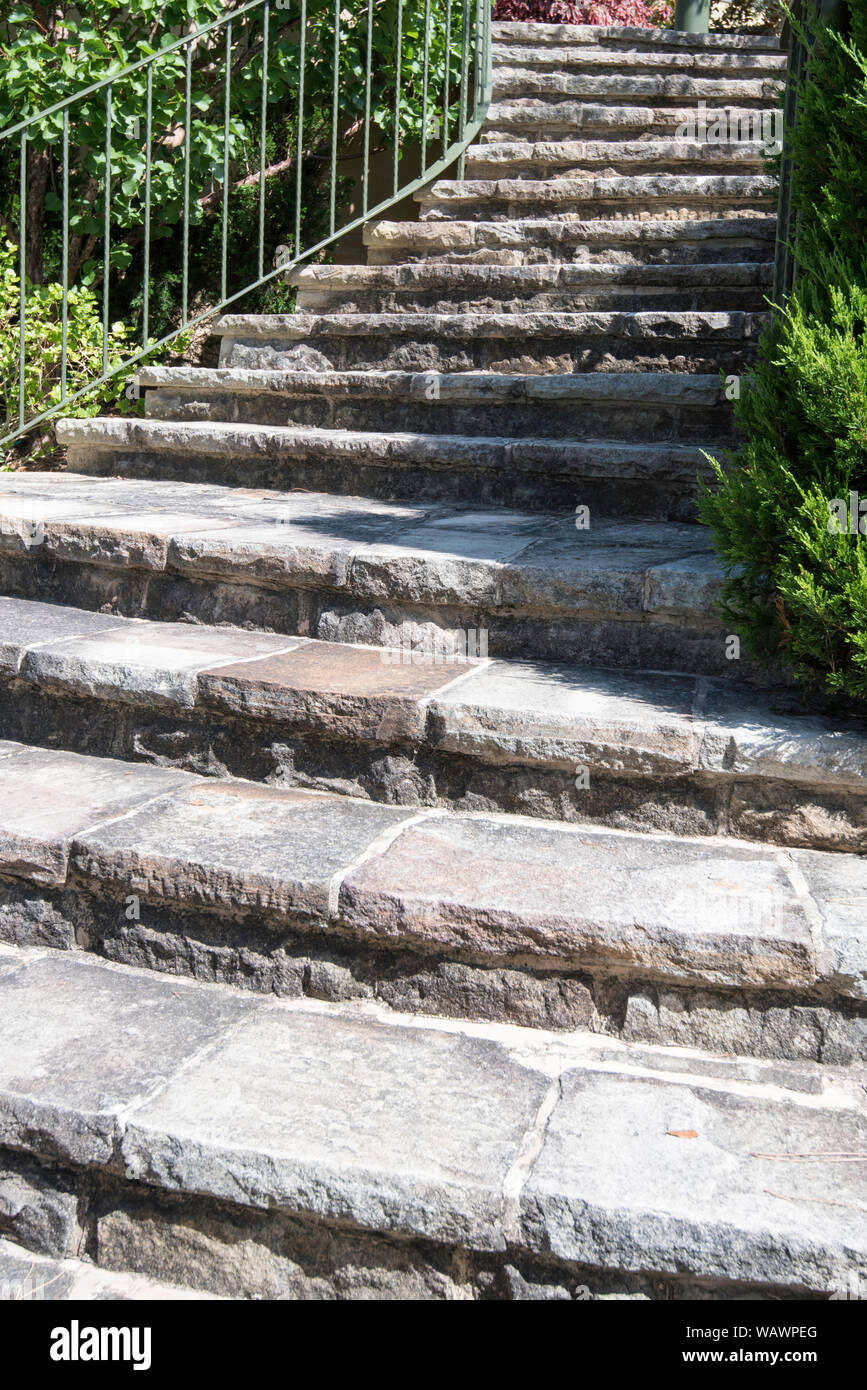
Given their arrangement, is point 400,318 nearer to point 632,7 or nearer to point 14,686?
point 14,686

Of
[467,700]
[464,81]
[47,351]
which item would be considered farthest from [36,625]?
[464,81]

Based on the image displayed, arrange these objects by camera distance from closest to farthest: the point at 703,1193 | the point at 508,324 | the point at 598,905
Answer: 1. the point at 703,1193
2. the point at 598,905
3. the point at 508,324

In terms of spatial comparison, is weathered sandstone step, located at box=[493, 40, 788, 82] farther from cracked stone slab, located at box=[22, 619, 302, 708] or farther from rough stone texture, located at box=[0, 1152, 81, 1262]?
rough stone texture, located at box=[0, 1152, 81, 1262]

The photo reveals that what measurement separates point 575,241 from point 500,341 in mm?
844

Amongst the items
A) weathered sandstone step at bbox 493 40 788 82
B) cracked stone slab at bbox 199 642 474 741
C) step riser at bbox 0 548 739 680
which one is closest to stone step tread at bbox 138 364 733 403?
step riser at bbox 0 548 739 680

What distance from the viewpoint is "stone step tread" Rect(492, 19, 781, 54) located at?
20.2 feet

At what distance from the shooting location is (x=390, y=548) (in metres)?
2.86

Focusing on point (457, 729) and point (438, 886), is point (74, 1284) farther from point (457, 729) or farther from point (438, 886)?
point (457, 729)

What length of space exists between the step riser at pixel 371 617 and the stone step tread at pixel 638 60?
4.25m

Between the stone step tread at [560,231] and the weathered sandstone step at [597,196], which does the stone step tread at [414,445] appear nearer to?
the stone step tread at [560,231]

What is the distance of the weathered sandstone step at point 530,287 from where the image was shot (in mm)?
4355

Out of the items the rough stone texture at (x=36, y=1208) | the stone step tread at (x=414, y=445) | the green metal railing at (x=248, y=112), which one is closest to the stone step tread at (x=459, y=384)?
the stone step tread at (x=414, y=445)

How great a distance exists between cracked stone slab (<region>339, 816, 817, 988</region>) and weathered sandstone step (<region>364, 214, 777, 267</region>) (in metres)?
3.33

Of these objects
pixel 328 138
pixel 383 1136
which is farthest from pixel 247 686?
pixel 328 138
